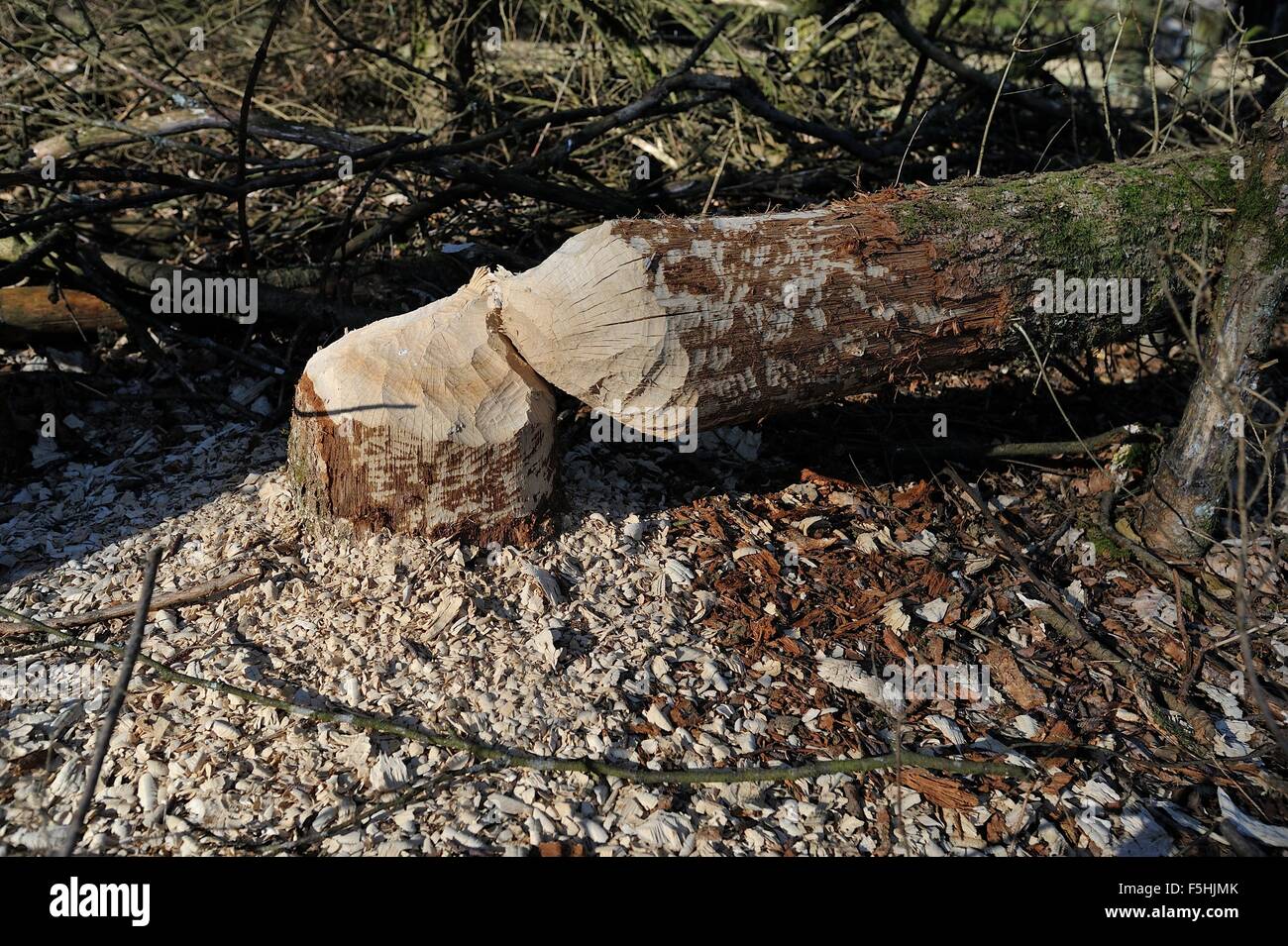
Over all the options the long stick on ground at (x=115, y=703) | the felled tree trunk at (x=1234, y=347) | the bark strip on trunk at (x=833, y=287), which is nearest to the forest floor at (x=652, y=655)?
the felled tree trunk at (x=1234, y=347)

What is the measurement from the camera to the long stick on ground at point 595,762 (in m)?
2.35

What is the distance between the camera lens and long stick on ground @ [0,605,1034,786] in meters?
2.35

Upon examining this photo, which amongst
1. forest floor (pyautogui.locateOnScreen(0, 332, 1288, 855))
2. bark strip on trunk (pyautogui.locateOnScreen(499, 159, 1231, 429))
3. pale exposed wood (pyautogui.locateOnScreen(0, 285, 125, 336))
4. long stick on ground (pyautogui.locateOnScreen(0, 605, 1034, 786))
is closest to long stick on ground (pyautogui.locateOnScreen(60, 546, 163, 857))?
forest floor (pyautogui.locateOnScreen(0, 332, 1288, 855))

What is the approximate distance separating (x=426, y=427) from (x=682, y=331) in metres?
0.73

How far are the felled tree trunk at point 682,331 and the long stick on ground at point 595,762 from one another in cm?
58

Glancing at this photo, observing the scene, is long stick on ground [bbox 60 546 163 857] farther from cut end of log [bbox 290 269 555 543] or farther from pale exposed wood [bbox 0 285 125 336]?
pale exposed wood [bbox 0 285 125 336]

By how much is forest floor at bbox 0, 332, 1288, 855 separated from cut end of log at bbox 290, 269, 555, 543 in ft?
0.39

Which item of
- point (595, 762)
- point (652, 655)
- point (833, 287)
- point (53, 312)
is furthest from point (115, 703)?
point (53, 312)

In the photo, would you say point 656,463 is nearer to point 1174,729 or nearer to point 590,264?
point 590,264

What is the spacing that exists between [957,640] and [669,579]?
88cm

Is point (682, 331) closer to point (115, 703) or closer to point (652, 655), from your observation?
point (652, 655)

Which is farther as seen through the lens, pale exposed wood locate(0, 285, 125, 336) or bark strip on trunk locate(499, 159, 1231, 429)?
pale exposed wood locate(0, 285, 125, 336)

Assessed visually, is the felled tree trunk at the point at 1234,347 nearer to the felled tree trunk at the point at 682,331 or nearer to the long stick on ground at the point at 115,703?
the felled tree trunk at the point at 682,331

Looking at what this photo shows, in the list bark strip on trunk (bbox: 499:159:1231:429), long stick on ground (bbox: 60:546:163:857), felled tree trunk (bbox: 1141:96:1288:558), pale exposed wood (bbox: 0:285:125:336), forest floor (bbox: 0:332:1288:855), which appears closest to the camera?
long stick on ground (bbox: 60:546:163:857)
